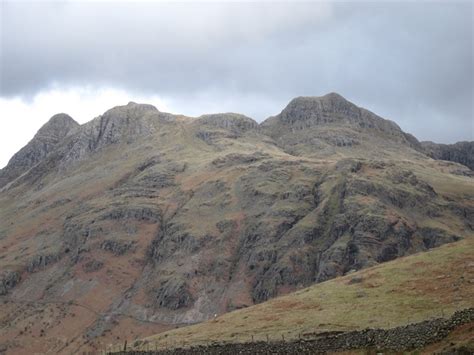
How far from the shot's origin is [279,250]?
18838 cm

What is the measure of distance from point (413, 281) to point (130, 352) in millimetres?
40807

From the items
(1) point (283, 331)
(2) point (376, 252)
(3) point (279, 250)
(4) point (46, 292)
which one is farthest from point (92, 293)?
(1) point (283, 331)

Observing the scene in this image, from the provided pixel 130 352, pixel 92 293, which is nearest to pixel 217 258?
pixel 92 293

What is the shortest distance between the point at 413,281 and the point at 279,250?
107 meters

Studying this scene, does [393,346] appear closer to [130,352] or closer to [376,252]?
[130,352]

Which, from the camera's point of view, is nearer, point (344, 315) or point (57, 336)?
point (344, 315)

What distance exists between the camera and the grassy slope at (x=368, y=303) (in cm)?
6975

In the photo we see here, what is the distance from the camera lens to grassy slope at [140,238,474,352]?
69750 millimetres

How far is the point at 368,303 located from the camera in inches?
3059

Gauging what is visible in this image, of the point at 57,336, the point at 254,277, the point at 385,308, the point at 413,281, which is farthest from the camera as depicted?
the point at 254,277

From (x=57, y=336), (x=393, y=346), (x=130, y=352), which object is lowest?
(x=57, y=336)

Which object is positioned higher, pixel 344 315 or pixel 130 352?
pixel 344 315

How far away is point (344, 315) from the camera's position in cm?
7562

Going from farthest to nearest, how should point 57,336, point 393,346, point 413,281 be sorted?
point 57,336, point 413,281, point 393,346
